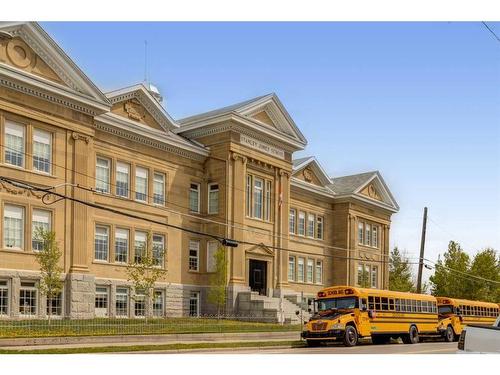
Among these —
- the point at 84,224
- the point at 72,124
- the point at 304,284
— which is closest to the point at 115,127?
the point at 72,124

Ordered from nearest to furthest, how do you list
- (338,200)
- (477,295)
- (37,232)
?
(37,232)
(338,200)
(477,295)

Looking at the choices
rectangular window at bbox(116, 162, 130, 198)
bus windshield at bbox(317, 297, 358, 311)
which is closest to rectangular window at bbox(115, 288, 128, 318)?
rectangular window at bbox(116, 162, 130, 198)

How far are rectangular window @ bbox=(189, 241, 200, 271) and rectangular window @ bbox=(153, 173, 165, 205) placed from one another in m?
3.73

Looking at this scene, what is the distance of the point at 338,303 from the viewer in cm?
3198

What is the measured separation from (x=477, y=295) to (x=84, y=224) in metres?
43.4

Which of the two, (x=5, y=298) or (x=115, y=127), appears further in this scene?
(x=115, y=127)

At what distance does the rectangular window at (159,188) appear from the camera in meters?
42.3

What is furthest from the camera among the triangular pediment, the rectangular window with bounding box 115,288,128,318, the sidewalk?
the triangular pediment

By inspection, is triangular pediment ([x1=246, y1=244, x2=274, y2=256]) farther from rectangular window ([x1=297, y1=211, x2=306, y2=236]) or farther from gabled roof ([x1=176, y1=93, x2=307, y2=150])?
rectangular window ([x1=297, y1=211, x2=306, y2=236])

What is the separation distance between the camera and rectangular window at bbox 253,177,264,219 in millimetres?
46562

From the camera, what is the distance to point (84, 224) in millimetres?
35875

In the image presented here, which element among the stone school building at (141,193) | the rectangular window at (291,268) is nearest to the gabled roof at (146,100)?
the stone school building at (141,193)

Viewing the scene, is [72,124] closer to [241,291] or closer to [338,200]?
[241,291]

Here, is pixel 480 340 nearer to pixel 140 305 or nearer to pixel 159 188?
pixel 140 305
